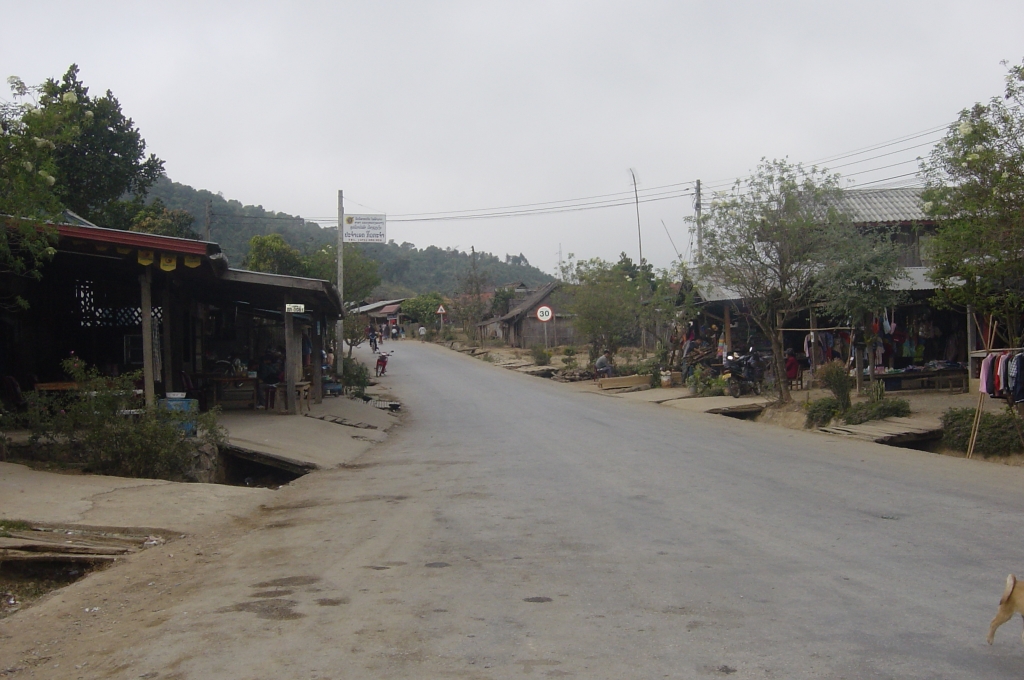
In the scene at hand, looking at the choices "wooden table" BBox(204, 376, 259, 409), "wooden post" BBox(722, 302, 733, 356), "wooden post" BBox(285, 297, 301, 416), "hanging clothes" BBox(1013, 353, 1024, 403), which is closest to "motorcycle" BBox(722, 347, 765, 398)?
"wooden post" BBox(722, 302, 733, 356)

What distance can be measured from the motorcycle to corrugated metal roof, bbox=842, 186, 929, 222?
5.95 m

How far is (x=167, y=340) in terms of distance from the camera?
16.7 m

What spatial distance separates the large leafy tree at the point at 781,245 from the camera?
1991 cm

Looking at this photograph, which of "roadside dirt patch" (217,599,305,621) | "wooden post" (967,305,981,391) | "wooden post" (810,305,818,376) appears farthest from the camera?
"wooden post" (810,305,818,376)

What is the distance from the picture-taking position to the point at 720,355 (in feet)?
95.9

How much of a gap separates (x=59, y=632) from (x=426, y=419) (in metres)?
17.3

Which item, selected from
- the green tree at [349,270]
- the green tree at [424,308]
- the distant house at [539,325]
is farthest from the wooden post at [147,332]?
Answer: the green tree at [424,308]

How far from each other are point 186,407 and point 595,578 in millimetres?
10203

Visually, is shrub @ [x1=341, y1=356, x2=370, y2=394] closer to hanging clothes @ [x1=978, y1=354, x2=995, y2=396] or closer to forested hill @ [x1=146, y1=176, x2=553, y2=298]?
hanging clothes @ [x1=978, y1=354, x2=995, y2=396]

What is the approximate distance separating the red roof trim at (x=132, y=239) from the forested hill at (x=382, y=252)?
2175 inches

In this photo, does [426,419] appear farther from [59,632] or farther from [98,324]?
[59,632]

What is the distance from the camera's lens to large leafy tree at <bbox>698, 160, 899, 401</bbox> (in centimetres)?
1991

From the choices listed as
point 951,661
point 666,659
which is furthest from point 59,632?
point 951,661

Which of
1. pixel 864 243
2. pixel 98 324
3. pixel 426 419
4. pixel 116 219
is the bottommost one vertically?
pixel 426 419
